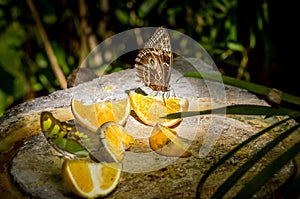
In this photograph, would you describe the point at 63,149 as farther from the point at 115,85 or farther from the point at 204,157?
the point at 115,85

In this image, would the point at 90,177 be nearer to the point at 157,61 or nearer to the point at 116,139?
the point at 116,139

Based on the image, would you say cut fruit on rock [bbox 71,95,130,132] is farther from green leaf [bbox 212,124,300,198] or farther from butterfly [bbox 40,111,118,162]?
green leaf [bbox 212,124,300,198]

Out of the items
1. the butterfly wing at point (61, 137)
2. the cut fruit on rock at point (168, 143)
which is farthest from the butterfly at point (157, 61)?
the butterfly wing at point (61, 137)

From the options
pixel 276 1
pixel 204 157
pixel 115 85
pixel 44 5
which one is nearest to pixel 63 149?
pixel 204 157

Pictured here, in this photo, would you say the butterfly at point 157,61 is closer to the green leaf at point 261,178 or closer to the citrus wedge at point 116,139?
the citrus wedge at point 116,139

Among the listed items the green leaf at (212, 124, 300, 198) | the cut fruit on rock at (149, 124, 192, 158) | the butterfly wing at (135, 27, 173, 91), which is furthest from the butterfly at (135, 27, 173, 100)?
the green leaf at (212, 124, 300, 198)

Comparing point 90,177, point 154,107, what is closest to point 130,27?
point 154,107
